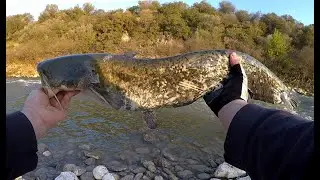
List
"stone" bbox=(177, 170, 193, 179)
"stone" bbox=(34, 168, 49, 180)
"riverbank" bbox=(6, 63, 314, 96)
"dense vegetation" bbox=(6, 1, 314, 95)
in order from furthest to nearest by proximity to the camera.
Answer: "dense vegetation" bbox=(6, 1, 314, 95)
"riverbank" bbox=(6, 63, 314, 96)
"stone" bbox=(177, 170, 193, 179)
"stone" bbox=(34, 168, 49, 180)

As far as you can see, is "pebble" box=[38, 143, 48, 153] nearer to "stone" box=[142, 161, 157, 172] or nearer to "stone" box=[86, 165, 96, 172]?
"stone" box=[86, 165, 96, 172]

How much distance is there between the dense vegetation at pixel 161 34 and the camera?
22.0 m

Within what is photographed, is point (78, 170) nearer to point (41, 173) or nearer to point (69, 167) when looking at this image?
point (69, 167)

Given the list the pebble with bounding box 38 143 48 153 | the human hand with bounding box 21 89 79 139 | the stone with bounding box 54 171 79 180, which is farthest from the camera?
the pebble with bounding box 38 143 48 153

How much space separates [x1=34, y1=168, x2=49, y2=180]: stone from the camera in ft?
23.9

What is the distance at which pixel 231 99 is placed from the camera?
257 centimetres

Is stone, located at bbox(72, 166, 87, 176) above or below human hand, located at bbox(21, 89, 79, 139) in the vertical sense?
below

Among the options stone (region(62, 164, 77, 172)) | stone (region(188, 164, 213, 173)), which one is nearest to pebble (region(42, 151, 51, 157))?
stone (region(62, 164, 77, 172))

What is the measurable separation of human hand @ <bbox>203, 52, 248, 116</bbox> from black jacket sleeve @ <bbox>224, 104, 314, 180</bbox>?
0.63 m

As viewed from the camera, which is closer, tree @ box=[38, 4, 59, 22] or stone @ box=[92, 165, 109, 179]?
stone @ box=[92, 165, 109, 179]

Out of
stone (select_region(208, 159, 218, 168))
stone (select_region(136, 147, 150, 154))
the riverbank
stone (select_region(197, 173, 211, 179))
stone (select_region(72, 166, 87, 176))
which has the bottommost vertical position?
the riverbank

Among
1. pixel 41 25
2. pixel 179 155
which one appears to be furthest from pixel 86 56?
pixel 41 25
